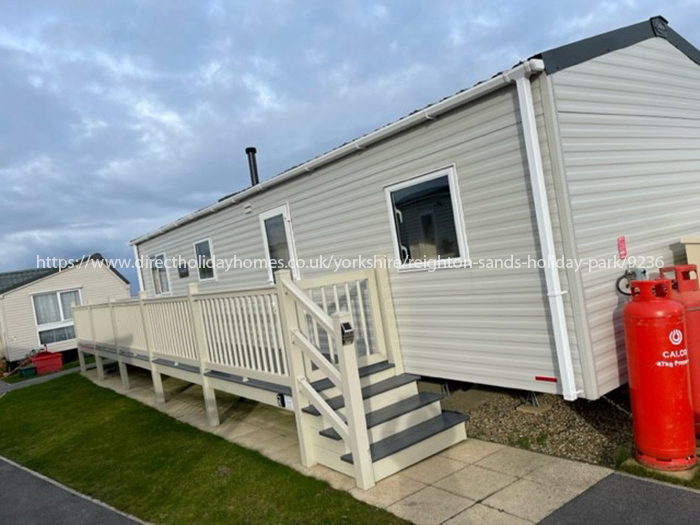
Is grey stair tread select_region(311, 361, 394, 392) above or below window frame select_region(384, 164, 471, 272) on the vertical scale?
below

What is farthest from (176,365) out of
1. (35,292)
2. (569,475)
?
(35,292)

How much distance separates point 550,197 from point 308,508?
3.08 m

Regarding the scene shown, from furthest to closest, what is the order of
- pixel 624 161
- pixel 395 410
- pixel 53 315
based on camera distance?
pixel 53 315 → pixel 624 161 → pixel 395 410

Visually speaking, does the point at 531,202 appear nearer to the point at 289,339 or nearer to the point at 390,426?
the point at 390,426

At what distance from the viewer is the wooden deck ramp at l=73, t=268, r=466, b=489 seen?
153 inches

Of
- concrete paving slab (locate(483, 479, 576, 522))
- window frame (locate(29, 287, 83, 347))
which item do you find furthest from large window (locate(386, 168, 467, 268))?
window frame (locate(29, 287, 83, 347))

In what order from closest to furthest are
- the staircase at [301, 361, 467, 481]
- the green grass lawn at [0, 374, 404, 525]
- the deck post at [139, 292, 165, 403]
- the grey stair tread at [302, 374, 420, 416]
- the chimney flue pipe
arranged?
1. the green grass lawn at [0, 374, 404, 525]
2. the staircase at [301, 361, 467, 481]
3. the grey stair tread at [302, 374, 420, 416]
4. the deck post at [139, 292, 165, 403]
5. the chimney flue pipe

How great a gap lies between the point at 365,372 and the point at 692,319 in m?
2.87

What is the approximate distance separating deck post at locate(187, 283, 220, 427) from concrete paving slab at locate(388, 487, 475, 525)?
11.2 ft

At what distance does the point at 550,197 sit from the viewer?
151 inches

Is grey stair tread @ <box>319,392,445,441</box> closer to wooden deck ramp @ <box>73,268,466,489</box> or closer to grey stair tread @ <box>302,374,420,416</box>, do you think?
wooden deck ramp @ <box>73,268,466,489</box>

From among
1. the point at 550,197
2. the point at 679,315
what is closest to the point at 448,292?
the point at 550,197

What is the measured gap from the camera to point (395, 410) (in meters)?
4.43

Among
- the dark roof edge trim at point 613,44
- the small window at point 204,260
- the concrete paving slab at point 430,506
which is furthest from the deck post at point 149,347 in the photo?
the dark roof edge trim at point 613,44
